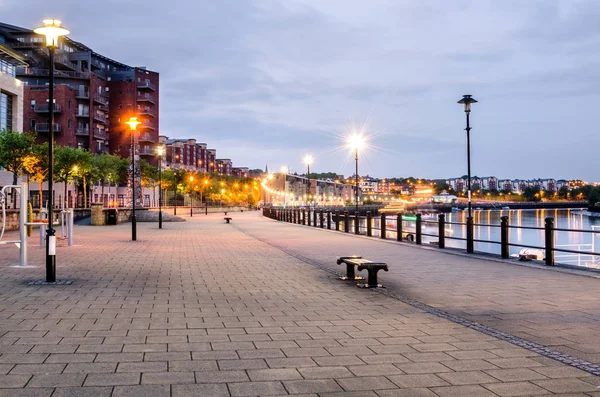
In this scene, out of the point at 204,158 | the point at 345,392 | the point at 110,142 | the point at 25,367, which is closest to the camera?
the point at 345,392

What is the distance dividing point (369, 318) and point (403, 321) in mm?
470

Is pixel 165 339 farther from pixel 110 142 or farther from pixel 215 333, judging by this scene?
pixel 110 142

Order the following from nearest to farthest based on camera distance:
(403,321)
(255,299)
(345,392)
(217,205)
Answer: (345,392)
(403,321)
(255,299)
(217,205)

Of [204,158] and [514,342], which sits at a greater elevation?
[204,158]

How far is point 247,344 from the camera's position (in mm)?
6039

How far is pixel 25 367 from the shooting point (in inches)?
198

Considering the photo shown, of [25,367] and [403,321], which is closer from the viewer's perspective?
[25,367]

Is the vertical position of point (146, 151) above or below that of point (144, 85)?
below

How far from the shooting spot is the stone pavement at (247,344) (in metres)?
4.63

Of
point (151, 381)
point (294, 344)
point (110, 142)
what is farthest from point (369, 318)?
point (110, 142)

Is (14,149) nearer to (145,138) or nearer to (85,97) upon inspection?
(85,97)

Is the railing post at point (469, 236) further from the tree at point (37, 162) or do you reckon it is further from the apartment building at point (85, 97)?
the apartment building at point (85, 97)

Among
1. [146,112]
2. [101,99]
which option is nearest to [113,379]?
[101,99]

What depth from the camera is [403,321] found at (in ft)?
24.0
